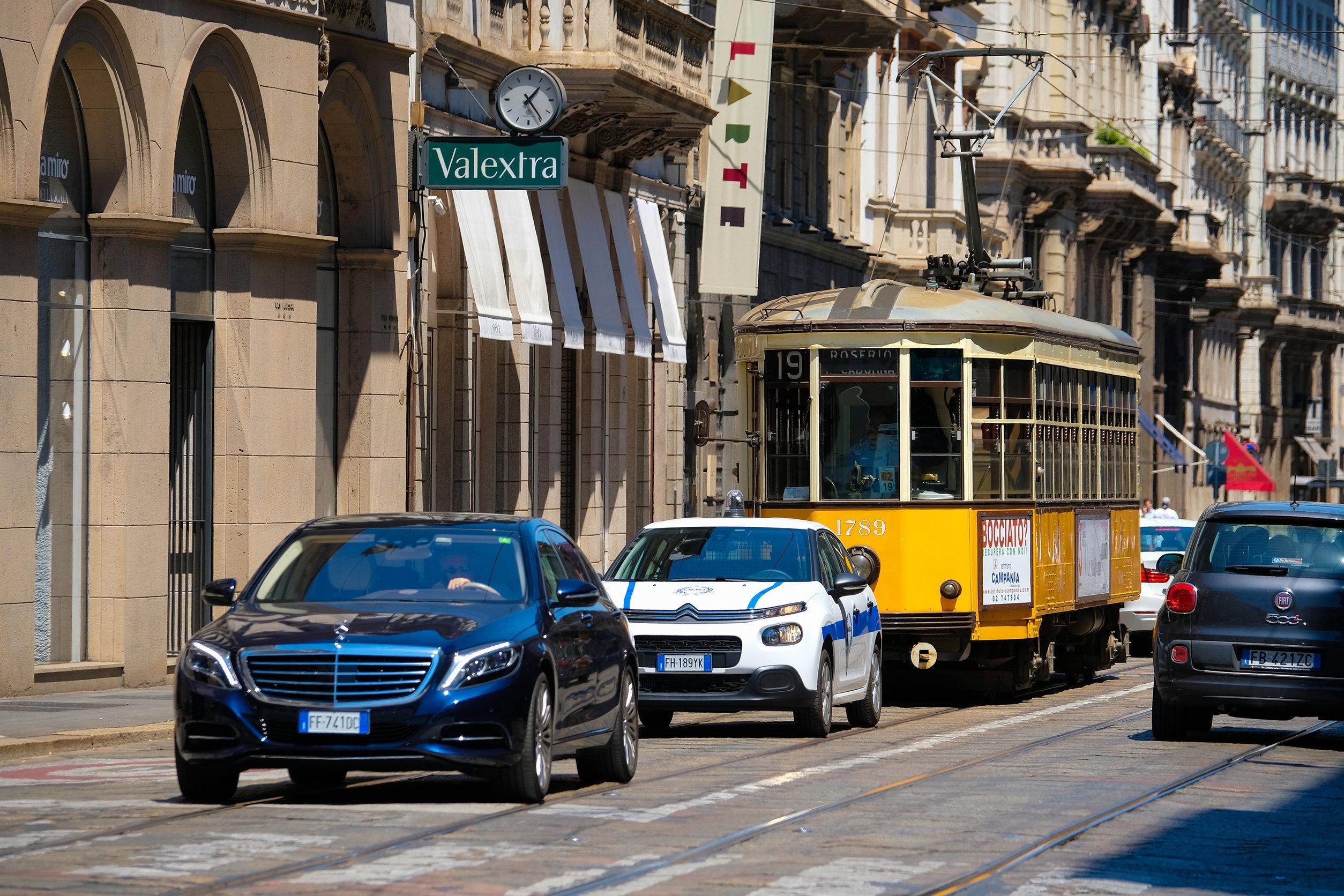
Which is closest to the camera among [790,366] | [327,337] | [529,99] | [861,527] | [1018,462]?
[861,527]

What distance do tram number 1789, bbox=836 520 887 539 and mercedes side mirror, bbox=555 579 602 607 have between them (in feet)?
27.8

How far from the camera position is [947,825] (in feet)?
38.8

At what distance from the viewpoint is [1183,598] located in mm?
17234

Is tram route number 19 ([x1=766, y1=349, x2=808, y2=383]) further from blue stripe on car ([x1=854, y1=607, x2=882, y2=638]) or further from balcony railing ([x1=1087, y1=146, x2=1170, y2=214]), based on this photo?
balcony railing ([x1=1087, y1=146, x2=1170, y2=214])

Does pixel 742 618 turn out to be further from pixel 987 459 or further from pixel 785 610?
pixel 987 459

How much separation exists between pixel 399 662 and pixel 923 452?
34.1 feet

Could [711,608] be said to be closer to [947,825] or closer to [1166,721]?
[1166,721]

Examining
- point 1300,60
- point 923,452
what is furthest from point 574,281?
point 1300,60

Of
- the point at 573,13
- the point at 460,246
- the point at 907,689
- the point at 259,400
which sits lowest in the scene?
the point at 907,689

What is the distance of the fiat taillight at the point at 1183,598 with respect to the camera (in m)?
17.2

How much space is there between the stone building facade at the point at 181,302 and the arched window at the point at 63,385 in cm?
2

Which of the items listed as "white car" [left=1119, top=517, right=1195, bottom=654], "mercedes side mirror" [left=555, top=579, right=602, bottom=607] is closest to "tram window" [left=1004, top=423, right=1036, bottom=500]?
"white car" [left=1119, top=517, right=1195, bottom=654]

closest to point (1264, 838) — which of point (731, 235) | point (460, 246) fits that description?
point (460, 246)

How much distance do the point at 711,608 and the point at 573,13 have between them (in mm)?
13579
